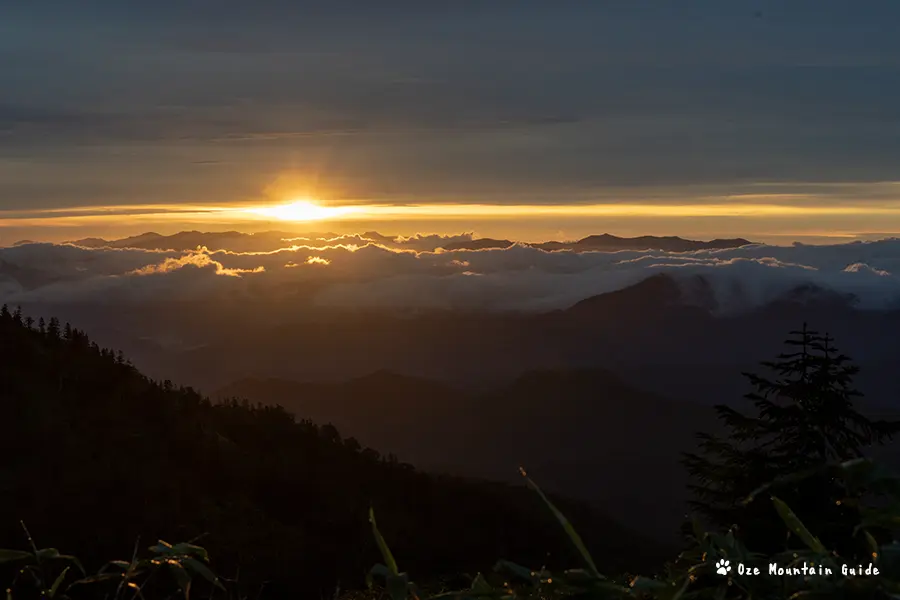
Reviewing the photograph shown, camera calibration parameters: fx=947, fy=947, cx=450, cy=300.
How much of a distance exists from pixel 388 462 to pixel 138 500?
62.9 metres

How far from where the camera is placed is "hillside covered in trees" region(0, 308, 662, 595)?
183 ft

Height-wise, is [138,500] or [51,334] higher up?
[51,334]

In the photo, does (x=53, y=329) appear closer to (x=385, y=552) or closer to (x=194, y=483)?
(x=194, y=483)

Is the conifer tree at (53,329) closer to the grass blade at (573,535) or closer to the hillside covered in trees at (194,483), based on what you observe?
the hillside covered in trees at (194,483)

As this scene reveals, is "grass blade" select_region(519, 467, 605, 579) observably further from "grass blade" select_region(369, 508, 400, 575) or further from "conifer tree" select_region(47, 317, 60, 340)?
"conifer tree" select_region(47, 317, 60, 340)

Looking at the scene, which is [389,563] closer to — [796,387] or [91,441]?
[796,387]

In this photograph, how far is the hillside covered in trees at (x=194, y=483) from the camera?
55.7 meters

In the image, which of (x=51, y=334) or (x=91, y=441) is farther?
(x=51, y=334)

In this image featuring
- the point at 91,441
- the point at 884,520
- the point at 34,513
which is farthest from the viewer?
the point at 91,441

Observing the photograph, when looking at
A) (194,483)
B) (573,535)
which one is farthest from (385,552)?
(194,483)

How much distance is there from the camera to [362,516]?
84000mm

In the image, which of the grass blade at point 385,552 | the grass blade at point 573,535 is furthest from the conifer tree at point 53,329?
the grass blade at point 573,535

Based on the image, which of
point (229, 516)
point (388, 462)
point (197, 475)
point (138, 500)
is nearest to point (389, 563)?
point (138, 500)

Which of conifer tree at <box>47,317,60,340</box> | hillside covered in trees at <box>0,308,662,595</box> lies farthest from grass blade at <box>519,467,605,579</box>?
conifer tree at <box>47,317,60,340</box>
